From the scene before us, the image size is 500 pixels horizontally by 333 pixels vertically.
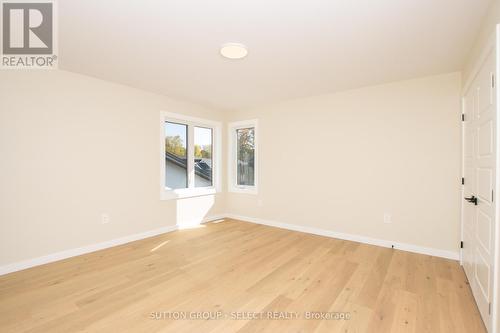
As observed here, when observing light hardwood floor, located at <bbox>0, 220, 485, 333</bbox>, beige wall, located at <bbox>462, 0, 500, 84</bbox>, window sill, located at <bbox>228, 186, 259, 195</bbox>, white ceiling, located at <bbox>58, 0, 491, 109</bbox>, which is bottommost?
light hardwood floor, located at <bbox>0, 220, 485, 333</bbox>

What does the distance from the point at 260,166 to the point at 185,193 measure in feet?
5.31

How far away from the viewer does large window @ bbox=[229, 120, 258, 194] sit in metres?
4.96

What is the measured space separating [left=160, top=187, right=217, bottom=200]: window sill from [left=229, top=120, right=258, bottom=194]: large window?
585 mm

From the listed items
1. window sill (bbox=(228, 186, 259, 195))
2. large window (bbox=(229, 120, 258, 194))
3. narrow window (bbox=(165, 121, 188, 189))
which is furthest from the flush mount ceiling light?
window sill (bbox=(228, 186, 259, 195))

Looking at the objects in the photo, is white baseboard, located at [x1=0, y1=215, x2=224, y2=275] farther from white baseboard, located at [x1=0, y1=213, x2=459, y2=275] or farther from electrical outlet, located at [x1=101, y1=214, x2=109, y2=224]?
electrical outlet, located at [x1=101, y1=214, x2=109, y2=224]

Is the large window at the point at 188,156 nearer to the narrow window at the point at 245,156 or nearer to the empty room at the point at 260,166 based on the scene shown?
the empty room at the point at 260,166

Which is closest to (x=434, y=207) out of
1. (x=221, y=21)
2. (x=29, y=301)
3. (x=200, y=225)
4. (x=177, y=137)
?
(x=221, y=21)

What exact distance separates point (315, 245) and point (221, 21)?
3146mm

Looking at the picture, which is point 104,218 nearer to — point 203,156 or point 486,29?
point 203,156

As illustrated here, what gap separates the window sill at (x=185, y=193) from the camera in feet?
13.4

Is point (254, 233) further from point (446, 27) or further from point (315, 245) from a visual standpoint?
point (446, 27)

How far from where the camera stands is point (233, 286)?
229 centimetres

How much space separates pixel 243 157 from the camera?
523 centimetres

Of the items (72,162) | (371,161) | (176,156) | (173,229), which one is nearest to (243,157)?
(176,156)
